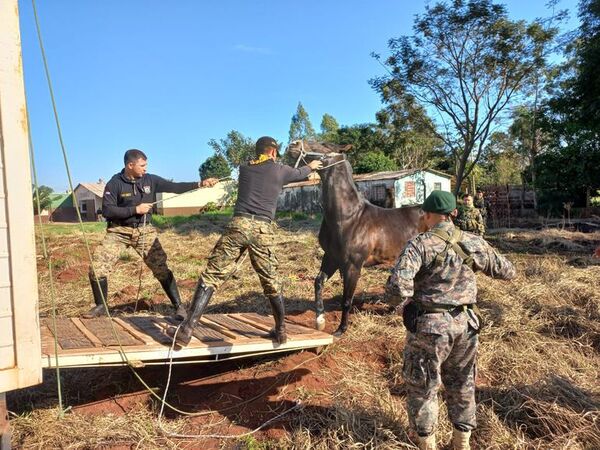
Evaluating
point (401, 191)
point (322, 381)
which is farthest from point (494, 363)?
point (401, 191)

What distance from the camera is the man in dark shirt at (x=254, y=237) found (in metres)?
4.24

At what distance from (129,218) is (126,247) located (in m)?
0.36

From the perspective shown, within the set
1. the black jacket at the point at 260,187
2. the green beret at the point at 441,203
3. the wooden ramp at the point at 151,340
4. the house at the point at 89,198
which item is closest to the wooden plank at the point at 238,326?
the wooden ramp at the point at 151,340

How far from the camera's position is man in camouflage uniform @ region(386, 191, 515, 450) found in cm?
322

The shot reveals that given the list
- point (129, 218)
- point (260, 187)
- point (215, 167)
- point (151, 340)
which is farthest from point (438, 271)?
point (215, 167)

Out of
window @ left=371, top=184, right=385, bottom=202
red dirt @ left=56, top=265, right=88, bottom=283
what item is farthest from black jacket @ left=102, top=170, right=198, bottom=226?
window @ left=371, top=184, right=385, bottom=202

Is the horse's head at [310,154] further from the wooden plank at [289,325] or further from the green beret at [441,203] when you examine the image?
the green beret at [441,203]

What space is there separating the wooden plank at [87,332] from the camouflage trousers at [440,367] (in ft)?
8.87

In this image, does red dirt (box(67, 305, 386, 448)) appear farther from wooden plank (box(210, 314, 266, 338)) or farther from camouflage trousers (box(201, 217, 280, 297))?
camouflage trousers (box(201, 217, 280, 297))

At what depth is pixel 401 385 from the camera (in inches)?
187

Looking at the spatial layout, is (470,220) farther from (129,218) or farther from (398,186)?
(398,186)

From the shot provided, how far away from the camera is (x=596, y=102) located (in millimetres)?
17375

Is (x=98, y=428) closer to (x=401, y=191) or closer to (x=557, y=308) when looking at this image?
(x=557, y=308)

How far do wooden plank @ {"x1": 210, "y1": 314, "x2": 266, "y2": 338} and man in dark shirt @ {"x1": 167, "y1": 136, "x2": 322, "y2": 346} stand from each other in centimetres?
41
